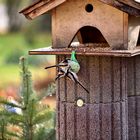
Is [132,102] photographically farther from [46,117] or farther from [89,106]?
[46,117]

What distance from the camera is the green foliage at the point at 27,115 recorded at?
13.0ft

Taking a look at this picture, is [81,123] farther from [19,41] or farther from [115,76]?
[19,41]

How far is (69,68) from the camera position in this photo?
3.39 meters

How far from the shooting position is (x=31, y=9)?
357 cm

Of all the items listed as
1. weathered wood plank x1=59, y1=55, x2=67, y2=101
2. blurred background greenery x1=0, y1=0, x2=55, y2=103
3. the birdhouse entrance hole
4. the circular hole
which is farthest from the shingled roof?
blurred background greenery x1=0, y1=0, x2=55, y2=103

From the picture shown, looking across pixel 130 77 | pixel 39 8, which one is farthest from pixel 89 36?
pixel 39 8

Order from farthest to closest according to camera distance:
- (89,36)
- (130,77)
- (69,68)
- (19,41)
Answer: (19,41) < (89,36) < (130,77) < (69,68)

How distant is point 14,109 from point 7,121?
261 mm

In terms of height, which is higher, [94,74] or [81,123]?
[94,74]

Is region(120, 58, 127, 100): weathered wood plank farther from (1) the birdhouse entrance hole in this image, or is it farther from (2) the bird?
(1) the birdhouse entrance hole

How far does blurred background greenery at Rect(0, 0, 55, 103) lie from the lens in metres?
13.2

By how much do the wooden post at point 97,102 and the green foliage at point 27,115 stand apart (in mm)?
349

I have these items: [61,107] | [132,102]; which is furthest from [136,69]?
[61,107]

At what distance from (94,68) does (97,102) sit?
205 mm
